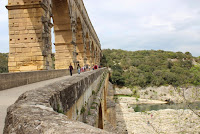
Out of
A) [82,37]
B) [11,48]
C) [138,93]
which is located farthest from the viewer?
[138,93]

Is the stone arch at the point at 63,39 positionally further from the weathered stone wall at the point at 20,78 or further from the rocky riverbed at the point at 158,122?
the rocky riverbed at the point at 158,122

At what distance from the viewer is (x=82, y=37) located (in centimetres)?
1667

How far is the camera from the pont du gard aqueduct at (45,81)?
3.47 feet

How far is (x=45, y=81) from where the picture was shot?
20.9ft

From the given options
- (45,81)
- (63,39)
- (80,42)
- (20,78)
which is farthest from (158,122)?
(20,78)

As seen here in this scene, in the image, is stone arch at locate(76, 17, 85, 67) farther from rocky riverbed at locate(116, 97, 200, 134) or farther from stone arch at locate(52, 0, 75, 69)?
rocky riverbed at locate(116, 97, 200, 134)

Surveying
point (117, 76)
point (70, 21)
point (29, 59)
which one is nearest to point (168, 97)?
point (117, 76)

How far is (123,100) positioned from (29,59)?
25921mm

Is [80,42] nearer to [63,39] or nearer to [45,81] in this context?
[63,39]

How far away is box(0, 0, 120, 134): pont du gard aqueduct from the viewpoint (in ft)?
3.47

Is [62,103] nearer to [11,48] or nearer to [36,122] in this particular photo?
[36,122]

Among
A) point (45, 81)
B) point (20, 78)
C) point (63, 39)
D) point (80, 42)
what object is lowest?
point (45, 81)

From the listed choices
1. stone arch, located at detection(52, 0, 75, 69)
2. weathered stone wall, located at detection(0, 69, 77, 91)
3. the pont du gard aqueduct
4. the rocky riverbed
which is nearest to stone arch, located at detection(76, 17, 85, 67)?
the pont du gard aqueduct

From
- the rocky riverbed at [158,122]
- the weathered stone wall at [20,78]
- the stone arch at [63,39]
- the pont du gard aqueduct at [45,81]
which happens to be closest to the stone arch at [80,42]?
the pont du gard aqueduct at [45,81]
